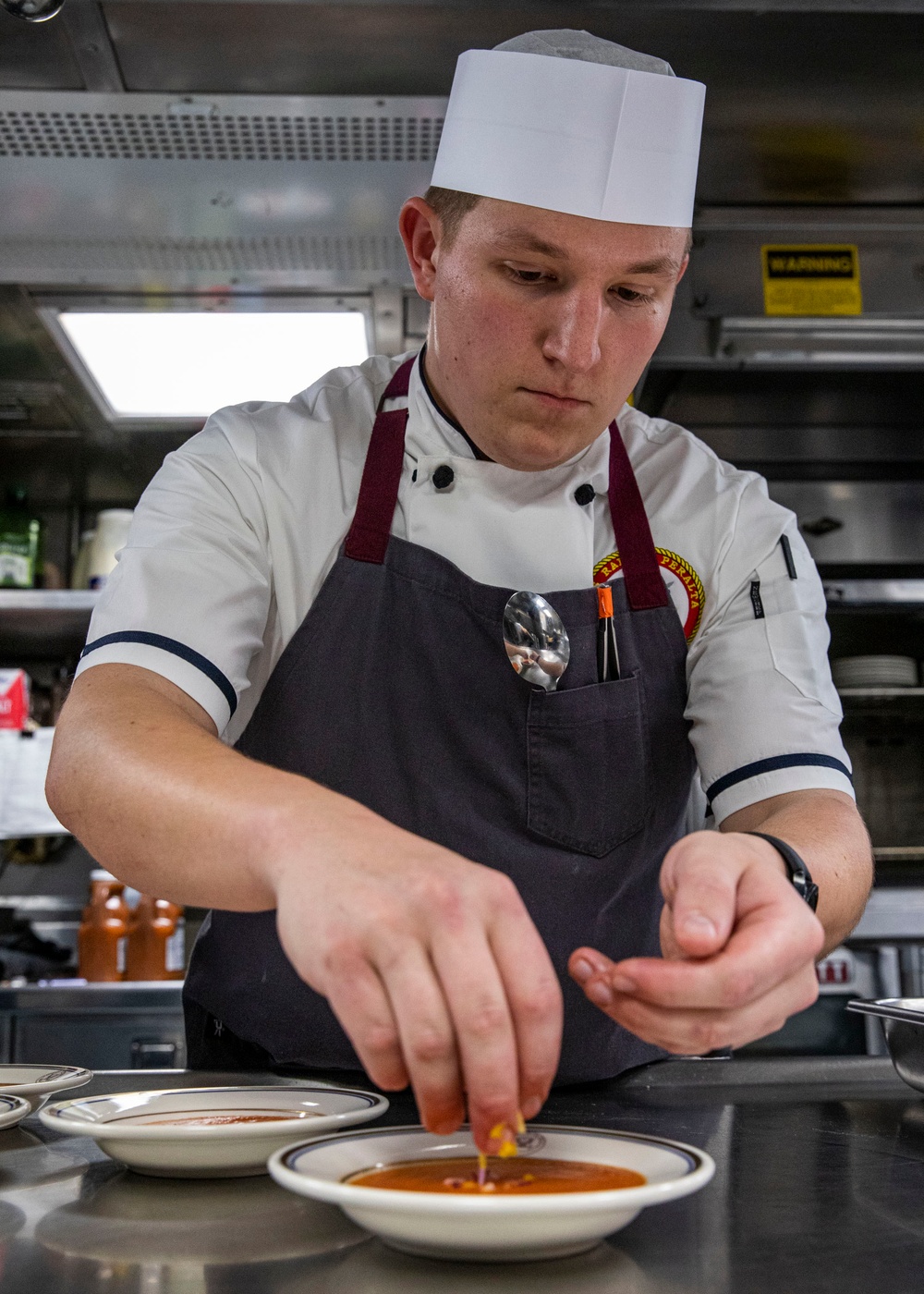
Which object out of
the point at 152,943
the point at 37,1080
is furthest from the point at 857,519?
the point at 37,1080

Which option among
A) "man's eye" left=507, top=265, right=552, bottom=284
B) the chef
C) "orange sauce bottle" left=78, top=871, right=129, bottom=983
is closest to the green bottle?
"orange sauce bottle" left=78, top=871, right=129, bottom=983

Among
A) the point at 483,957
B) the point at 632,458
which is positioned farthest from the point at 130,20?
A: the point at 483,957

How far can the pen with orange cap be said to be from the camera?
53.8 inches

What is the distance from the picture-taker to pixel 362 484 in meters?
1.38

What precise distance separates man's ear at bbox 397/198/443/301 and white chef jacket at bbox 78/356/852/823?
0.12 m

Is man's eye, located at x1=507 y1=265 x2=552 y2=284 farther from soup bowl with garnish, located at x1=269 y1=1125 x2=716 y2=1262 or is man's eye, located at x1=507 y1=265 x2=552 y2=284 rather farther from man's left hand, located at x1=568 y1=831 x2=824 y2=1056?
soup bowl with garnish, located at x1=269 y1=1125 x2=716 y2=1262

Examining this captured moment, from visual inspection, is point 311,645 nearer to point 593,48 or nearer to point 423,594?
point 423,594

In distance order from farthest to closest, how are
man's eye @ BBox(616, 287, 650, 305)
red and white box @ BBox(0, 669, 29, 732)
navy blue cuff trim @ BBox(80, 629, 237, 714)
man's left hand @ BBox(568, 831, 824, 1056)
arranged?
red and white box @ BBox(0, 669, 29, 732) → man's eye @ BBox(616, 287, 650, 305) → navy blue cuff trim @ BBox(80, 629, 237, 714) → man's left hand @ BBox(568, 831, 824, 1056)

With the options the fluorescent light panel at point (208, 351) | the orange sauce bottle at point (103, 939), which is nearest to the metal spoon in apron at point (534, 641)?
the fluorescent light panel at point (208, 351)

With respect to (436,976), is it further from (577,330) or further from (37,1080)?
(577,330)

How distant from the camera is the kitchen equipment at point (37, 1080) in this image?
0.98 m

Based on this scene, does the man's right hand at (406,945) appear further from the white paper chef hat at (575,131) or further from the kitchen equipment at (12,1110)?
the white paper chef hat at (575,131)

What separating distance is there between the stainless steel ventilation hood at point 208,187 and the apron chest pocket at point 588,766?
1223 mm

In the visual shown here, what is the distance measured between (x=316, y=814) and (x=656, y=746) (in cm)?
72
